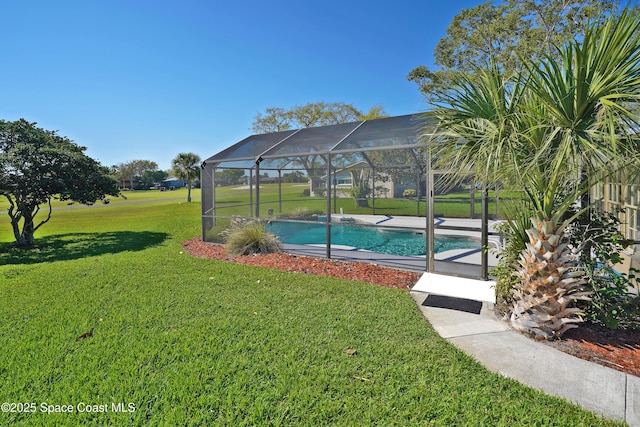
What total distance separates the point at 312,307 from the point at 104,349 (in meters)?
2.37

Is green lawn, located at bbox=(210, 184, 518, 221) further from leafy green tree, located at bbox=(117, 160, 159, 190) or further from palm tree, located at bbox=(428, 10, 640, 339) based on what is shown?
leafy green tree, located at bbox=(117, 160, 159, 190)

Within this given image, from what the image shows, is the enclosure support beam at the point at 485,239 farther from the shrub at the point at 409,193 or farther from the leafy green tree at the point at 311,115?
the leafy green tree at the point at 311,115

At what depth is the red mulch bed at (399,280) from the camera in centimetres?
310

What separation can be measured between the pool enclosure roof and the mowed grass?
339cm

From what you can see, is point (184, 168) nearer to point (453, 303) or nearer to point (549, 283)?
point (453, 303)

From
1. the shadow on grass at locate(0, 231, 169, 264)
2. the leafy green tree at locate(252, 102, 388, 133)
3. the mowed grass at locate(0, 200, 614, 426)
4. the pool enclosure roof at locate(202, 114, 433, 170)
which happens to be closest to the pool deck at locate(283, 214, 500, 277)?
the mowed grass at locate(0, 200, 614, 426)

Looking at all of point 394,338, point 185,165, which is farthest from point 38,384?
point 185,165

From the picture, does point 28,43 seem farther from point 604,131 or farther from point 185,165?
point 185,165

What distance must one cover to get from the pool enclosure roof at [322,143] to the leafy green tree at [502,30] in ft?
29.0

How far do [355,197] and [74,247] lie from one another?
1012 centimetres

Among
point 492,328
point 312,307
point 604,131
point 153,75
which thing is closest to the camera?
point 604,131

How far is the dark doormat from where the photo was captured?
447 centimetres

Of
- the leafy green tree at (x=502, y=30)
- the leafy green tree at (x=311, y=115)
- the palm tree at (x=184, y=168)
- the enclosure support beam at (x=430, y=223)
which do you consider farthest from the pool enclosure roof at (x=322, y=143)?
the palm tree at (x=184, y=168)

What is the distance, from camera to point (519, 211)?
398 centimetres
